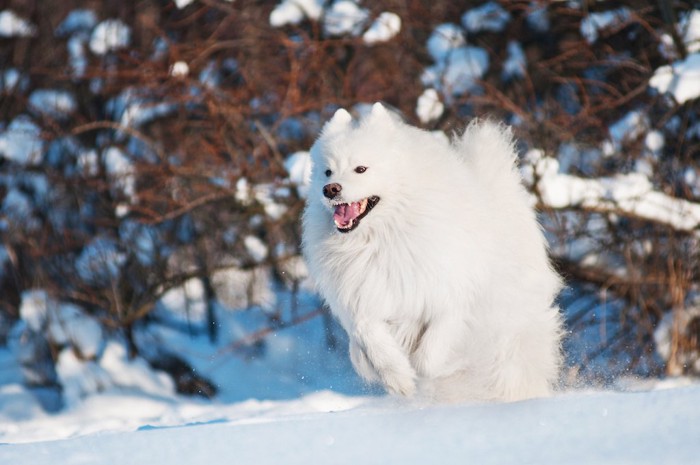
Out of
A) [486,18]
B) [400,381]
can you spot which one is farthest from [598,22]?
[400,381]

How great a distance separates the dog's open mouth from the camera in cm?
431

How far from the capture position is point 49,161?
9.81 metres

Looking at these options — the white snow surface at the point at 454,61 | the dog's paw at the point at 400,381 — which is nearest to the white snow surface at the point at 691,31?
the white snow surface at the point at 454,61

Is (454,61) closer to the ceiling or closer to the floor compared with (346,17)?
closer to the floor

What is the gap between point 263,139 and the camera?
9.19 m

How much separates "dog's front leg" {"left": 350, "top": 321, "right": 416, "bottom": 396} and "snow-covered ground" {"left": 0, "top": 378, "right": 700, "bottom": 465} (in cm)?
40

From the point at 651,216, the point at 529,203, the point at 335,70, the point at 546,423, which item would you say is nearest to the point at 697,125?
the point at 651,216

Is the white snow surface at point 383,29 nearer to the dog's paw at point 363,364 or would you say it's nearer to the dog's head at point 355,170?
the dog's head at point 355,170

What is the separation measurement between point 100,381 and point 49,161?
2.32 metres

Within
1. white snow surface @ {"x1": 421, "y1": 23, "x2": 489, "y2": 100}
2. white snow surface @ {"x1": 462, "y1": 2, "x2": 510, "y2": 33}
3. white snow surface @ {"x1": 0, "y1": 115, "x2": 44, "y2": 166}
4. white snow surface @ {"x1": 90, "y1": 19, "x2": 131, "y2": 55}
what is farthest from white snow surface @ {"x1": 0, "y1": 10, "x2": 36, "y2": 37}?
white snow surface @ {"x1": 462, "y1": 2, "x2": 510, "y2": 33}

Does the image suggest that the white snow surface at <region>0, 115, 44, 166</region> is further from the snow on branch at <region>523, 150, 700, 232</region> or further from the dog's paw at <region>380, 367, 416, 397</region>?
the dog's paw at <region>380, 367, 416, 397</region>

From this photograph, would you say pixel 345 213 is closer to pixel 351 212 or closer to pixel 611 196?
pixel 351 212

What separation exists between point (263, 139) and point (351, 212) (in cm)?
496

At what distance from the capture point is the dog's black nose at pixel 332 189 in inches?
164
